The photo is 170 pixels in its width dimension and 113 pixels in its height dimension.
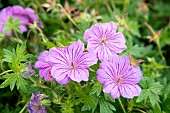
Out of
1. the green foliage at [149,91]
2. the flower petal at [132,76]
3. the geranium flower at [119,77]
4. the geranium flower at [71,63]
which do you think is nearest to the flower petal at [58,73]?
the geranium flower at [71,63]

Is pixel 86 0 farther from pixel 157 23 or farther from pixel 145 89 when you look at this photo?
pixel 145 89

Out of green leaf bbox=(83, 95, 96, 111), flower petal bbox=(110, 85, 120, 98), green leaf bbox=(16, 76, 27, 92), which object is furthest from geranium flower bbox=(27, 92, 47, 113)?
flower petal bbox=(110, 85, 120, 98)

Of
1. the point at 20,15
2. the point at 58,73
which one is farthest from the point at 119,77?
the point at 20,15

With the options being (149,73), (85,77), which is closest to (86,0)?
(149,73)

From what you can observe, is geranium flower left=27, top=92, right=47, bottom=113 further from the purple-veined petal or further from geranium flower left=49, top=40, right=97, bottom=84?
the purple-veined petal

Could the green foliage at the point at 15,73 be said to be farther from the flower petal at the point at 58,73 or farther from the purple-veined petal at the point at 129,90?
the purple-veined petal at the point at 129,90
